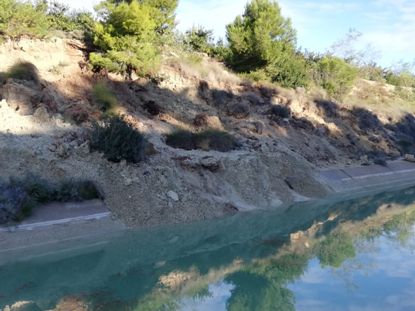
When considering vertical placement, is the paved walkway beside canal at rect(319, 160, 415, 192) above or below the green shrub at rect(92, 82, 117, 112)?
below

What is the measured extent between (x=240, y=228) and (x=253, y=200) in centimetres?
376

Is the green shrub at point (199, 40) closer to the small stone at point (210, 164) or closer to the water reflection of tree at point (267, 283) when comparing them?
the small stone at point (210, 164)

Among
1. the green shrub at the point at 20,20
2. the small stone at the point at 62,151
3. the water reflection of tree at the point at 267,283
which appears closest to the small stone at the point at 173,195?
the small stone at the point at 62,151

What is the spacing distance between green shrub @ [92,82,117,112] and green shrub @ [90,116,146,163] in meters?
4.81

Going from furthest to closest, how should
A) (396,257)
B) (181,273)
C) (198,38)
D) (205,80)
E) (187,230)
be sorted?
(198,38), (205,80), (187,230), (396,257), (181,273)

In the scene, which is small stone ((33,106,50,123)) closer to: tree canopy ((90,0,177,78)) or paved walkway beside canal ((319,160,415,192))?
tree canopy ((90,0,177,78))

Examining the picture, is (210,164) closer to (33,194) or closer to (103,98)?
(103,98)

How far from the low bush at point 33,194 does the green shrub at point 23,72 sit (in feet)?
25.9

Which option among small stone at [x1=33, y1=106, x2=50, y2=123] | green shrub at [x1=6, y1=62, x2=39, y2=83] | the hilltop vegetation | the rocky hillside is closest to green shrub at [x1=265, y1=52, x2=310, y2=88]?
the hilltop vegetation

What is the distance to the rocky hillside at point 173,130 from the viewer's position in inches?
678

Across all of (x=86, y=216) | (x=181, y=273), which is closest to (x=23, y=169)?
(x=86, y=216)

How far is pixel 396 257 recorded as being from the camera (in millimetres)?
13680

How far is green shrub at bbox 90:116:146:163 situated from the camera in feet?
58.7

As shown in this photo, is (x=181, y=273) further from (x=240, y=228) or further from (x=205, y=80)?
(x=205, y=80)
